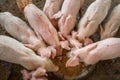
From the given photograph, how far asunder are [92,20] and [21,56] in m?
0.32

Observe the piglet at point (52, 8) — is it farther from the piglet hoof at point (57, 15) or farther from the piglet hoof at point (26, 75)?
the piglet hoof at point (26, 75)

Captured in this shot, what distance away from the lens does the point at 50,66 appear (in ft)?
4.42

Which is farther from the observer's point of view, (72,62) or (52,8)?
(52,8)

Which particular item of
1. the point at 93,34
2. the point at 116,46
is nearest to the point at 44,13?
the point at 93,34

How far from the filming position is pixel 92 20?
4.61 feet

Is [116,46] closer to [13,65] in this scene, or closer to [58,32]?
[58,32]

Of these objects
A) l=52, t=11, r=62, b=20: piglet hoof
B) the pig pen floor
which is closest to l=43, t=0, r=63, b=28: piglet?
l=52, t=11, r=62, b=20: piglet hoof

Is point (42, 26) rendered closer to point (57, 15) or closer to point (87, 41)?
point (57, 15)

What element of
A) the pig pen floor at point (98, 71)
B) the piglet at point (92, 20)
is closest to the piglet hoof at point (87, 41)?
the piglet at point (92, 20)

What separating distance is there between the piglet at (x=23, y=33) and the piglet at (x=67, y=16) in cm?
10

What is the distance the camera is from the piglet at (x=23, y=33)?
1.38 m

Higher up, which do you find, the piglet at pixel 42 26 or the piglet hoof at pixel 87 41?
the piglet at pixel 42 26

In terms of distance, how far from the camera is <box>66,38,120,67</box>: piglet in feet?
4.36

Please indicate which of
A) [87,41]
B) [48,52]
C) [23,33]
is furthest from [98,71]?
[23,33]
